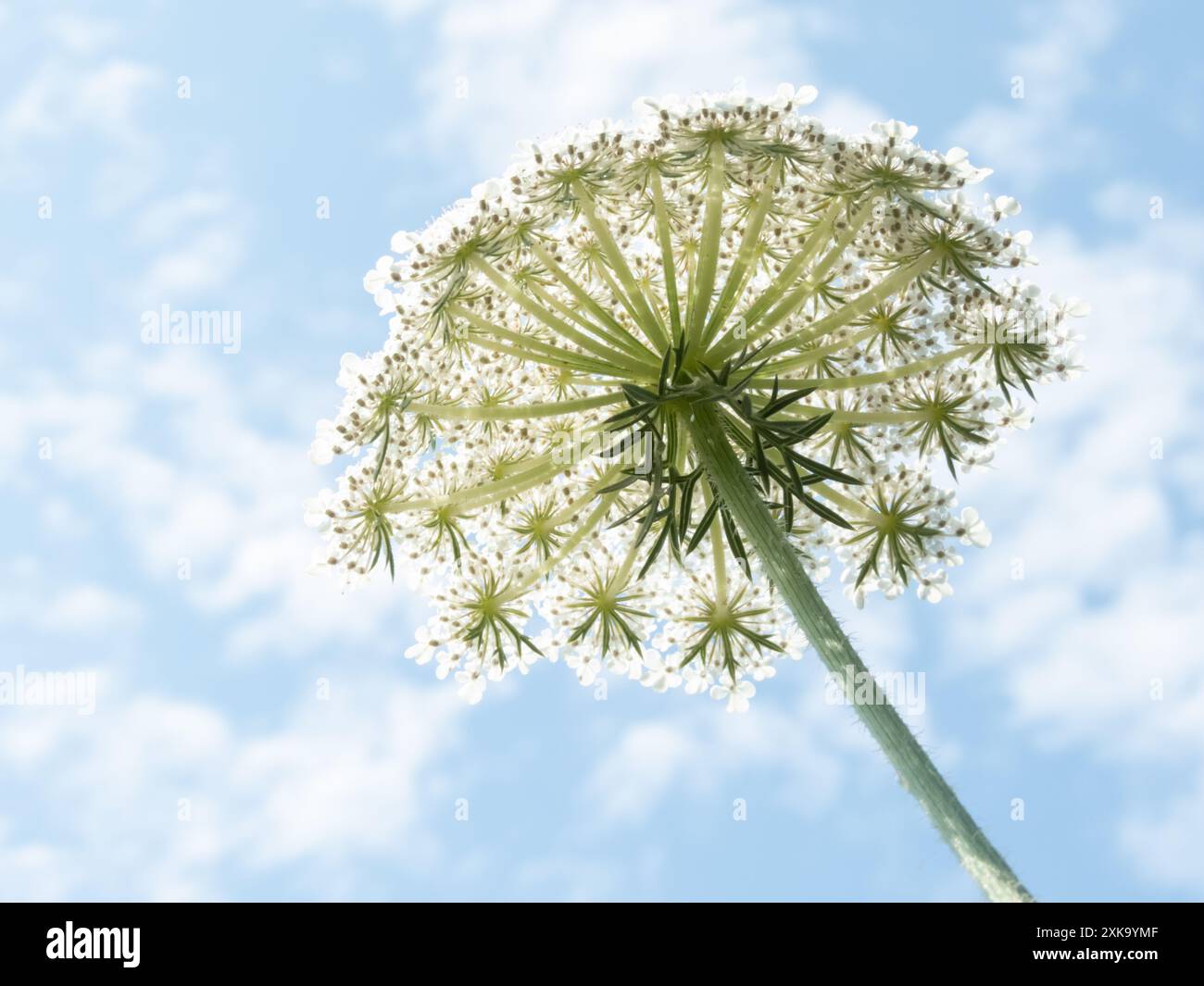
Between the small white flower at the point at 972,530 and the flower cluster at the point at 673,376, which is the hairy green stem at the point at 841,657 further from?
the small white flower at the point at 972,530

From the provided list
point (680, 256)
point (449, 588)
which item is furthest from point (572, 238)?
point (449, 588)

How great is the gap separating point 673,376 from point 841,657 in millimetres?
2735

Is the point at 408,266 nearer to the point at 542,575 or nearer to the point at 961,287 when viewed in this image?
the point at 542,575

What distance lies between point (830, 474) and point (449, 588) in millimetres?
4034

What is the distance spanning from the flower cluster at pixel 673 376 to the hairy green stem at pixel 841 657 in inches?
10.2

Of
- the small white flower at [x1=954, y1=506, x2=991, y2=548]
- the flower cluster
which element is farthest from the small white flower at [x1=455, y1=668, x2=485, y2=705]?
the small white flower at [x1=954, y1=506, x2=991, y2=548]

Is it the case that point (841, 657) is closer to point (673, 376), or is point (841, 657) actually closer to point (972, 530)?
point (673, 376)

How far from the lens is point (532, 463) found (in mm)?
10367

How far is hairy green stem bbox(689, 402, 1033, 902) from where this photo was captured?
6844 mm

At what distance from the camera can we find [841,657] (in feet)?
25.3

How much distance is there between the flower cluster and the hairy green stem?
26 centimetres

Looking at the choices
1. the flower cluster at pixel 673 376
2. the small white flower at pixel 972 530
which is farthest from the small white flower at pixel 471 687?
the small white flower at pixel 972 530

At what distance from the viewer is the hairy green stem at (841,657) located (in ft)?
22.5

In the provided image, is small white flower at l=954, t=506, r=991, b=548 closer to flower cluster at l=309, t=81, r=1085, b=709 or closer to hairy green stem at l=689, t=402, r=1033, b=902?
flower cluster at l=309, t=81, r=1085, b=709
